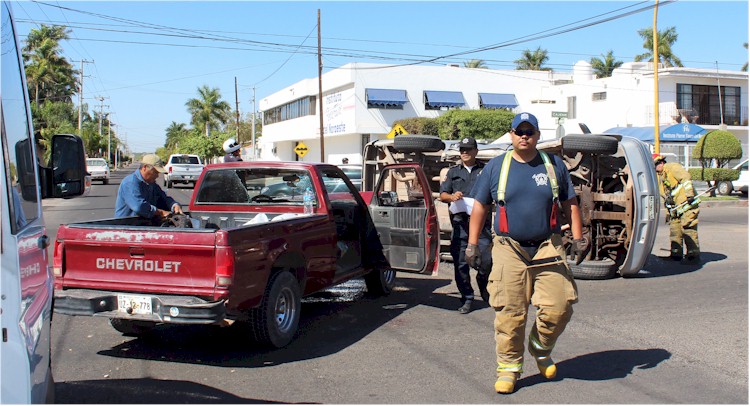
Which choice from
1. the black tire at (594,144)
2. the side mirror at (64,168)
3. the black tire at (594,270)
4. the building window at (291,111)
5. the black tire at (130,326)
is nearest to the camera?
the side mirror at (64,168)

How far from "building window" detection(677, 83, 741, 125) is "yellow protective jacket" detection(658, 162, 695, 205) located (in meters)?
29.3

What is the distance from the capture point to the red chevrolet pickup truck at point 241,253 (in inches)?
216

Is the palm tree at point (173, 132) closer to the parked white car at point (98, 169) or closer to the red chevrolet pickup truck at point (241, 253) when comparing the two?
the parked white car at point (98, 169)

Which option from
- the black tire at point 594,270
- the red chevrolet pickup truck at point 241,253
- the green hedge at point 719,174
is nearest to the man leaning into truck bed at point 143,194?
the red chevrolet pickup truck at point 241,253

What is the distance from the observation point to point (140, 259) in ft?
18.6

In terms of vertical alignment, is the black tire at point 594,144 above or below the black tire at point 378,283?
above

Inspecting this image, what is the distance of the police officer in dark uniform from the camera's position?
7480 mm

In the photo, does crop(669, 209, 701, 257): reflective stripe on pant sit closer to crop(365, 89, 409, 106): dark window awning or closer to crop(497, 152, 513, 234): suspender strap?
crop(497, 152, 513, 234): suspender strap

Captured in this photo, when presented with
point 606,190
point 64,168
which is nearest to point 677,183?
point 606,190

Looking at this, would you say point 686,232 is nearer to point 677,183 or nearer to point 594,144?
point 677,183

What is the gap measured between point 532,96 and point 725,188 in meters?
19.0


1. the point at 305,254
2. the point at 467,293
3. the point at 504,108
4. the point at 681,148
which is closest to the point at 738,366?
the point at 467,293

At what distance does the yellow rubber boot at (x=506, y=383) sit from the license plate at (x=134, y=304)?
269 cm

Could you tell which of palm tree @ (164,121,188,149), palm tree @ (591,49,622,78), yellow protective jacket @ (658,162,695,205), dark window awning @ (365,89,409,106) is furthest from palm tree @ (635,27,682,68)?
palm tree @ (164,121,188,149)
